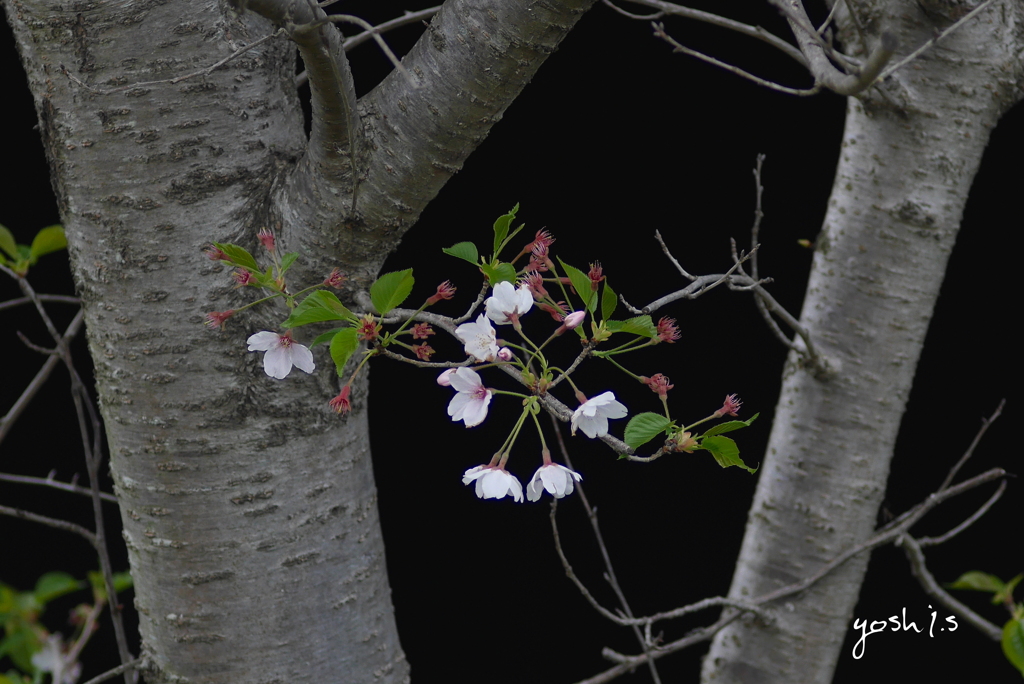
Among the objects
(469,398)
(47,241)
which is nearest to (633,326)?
(469,398)

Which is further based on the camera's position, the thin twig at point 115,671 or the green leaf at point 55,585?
the green leaf at point 55,585

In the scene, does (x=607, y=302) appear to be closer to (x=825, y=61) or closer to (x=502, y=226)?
(x=502, y=226)

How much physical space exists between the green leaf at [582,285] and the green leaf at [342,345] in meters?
0.17

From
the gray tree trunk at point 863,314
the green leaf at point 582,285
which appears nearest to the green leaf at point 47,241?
the green leaf at point 582,285

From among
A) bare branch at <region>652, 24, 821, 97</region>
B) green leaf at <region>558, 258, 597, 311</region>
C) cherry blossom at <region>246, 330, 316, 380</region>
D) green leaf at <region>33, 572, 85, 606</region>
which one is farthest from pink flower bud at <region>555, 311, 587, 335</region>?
green leaf at <region>33, 572, 85, 606</region>

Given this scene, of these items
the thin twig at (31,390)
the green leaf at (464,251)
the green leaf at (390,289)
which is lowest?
the thin twig at (31,390)

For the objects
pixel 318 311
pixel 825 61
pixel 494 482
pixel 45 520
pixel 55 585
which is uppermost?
pixel 825 61

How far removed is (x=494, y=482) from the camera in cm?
58

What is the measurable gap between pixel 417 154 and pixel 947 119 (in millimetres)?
799

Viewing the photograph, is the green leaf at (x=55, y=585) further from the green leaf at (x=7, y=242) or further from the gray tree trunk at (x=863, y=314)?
the gray tree trunk at (x=863, y=314)

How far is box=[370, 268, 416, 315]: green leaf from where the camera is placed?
1.97 ft

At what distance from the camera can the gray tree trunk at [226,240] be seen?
2.48ft

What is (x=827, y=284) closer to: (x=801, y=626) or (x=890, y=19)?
(x=890, y=19)

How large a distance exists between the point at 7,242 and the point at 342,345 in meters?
0.70
